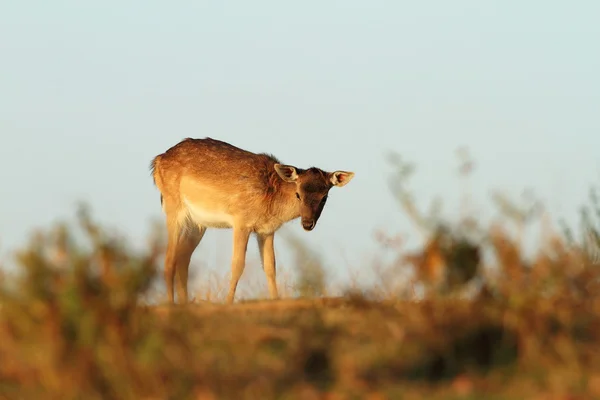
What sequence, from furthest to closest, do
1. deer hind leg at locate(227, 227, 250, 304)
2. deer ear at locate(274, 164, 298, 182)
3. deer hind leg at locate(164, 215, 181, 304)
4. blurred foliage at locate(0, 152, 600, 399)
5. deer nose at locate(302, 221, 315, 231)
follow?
1. deer ear at locate(274, 164, 298, 182)
2. deer hind leg at locate(164, 215, 181, 304)
3. deer nose at locate(302, 221, 315, 231)
4. deer hind leg at locate(227, 227, 250, 304)
5. blurred foliage at locate(0, 152, 600, 399)

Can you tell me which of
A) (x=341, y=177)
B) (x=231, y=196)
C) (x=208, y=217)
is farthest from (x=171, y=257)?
(x=341, y=177)

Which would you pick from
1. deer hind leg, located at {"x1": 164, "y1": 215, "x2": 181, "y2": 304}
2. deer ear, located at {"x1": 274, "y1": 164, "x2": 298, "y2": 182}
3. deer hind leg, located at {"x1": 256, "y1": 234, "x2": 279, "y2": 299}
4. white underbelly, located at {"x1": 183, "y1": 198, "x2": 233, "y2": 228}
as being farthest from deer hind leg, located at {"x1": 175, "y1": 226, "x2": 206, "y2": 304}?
deer ear, located at {"x1": 274, "y1": 164, "x2": 298, "y2": 182}

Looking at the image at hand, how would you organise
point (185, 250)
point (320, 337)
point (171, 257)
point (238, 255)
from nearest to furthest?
point (320, 337) < point (238, 255) < point (171, 257) < point (185, 250)

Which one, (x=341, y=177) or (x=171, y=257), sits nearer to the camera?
(x=171, y=257)

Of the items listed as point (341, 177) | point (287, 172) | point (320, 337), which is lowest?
point (320, 337)

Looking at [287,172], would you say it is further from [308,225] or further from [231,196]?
[308,225]

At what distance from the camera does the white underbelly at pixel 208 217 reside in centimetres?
1620

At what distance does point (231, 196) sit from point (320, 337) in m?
10.3

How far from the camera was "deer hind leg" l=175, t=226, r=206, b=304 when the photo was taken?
53.4 feet

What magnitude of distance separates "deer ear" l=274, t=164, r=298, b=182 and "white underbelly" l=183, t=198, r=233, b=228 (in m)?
1.00

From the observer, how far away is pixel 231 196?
16.3 m

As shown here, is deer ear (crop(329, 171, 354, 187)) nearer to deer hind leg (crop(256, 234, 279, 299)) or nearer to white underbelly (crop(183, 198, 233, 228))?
deer hind leg (crop(256, 234, 279, 299))

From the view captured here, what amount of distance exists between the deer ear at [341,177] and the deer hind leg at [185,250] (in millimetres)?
2225

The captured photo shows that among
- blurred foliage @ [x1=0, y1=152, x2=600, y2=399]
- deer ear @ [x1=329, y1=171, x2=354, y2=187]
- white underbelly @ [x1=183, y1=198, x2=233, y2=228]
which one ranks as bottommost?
blurred foliage @ [x1=0, y1=152, x2=600, y2=399]
